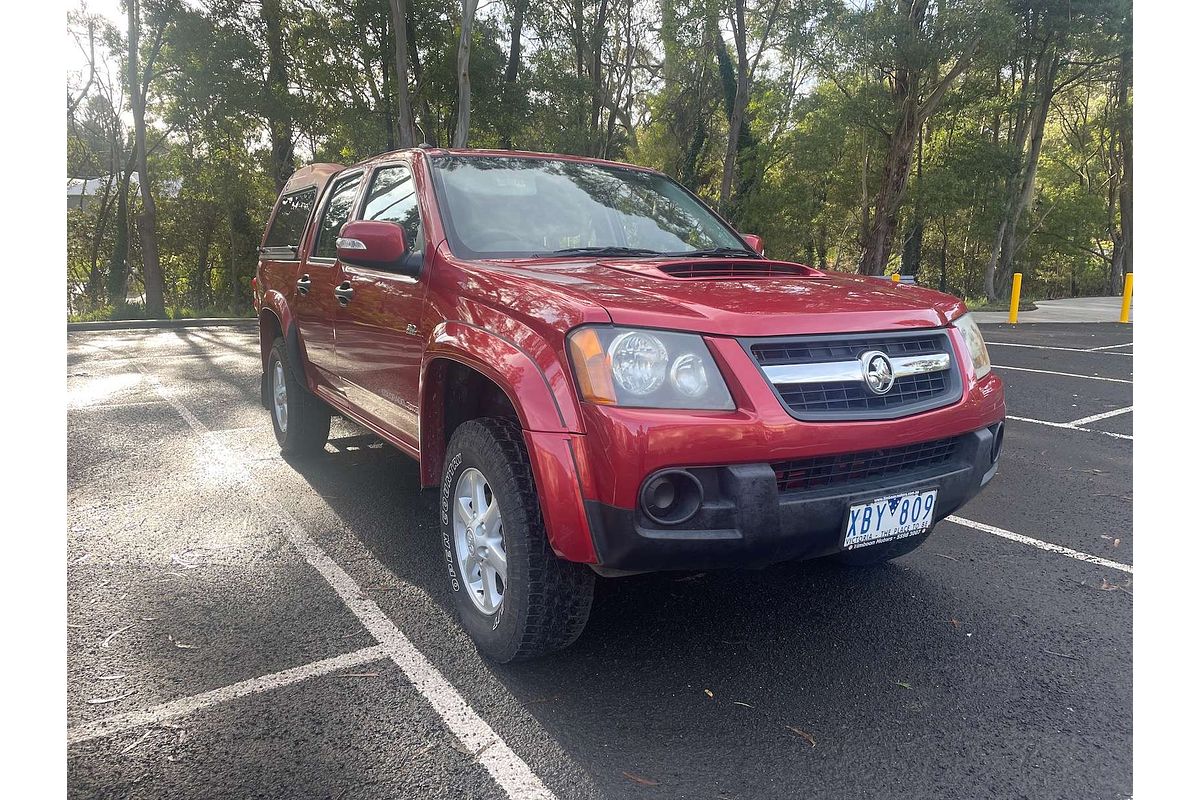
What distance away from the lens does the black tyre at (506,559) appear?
242 centimetres

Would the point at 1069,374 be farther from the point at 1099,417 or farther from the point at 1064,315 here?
the point at 1064,315

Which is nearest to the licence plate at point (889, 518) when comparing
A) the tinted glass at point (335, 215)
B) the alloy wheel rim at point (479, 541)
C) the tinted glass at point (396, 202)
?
the alloy wheel rim at point (479, 541)

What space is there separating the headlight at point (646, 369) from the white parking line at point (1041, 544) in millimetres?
2594

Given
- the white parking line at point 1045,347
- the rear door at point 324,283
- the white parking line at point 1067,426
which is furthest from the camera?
the white parking line at point 1045,347

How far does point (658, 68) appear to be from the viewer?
1140 inches

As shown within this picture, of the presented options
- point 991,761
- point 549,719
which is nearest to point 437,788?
point 549,719

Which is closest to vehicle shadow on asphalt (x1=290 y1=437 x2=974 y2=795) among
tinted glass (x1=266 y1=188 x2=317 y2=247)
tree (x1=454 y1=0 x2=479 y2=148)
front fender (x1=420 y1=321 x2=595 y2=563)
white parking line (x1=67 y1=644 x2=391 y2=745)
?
white parking line (x1=67 y1=644 x2=391 y2=745)

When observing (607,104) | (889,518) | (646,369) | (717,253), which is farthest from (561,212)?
(607,104)

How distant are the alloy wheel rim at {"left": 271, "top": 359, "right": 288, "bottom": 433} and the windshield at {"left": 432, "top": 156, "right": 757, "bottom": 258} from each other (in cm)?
252

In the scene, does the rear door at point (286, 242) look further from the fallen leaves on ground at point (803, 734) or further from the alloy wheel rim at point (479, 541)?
the fallen leaves on ground at point (803, 734)

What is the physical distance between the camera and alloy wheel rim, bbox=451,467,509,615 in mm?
2652

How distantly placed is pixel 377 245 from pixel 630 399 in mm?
1415

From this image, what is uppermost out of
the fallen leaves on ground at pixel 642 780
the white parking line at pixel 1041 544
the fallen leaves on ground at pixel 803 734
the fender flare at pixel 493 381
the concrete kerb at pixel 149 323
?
the concrete kerb at pixel 149 323

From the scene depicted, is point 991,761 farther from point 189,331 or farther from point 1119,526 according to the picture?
point 189,331
